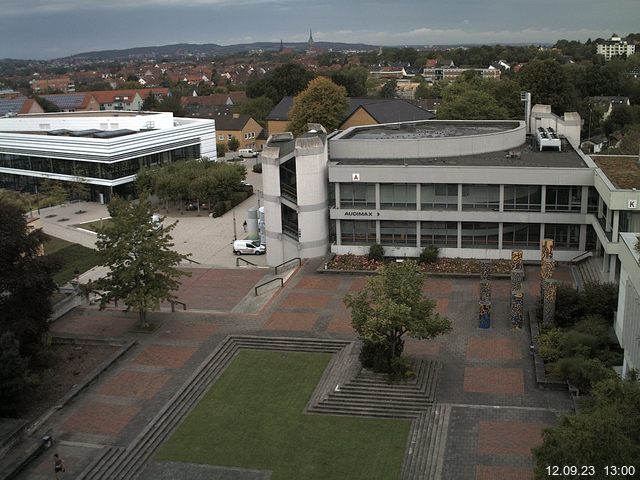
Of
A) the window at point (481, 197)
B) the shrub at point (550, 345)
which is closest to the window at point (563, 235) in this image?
the window at point (481, 197)

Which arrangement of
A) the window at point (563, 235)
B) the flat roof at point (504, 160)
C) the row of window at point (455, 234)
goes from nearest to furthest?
1. the window at point (563, 235)
2. the row of window at point (455, 234)
3. the flat roof at point (504, 160)

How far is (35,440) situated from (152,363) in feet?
21.0

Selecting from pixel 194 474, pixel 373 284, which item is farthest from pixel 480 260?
pixel 194 474

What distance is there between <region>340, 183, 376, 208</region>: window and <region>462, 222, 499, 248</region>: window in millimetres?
5582

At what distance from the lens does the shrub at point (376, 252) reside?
40656mm

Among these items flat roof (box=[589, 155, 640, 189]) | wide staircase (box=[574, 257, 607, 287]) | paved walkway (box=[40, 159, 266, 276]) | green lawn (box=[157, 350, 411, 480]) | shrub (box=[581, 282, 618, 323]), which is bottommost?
green lawn (box=[157, 350, 411, 480])

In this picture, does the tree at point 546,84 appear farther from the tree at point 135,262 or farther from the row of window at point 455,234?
the tree at point 135,262

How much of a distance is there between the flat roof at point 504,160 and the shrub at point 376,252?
5441mm

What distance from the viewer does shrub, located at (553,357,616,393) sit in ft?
76.9

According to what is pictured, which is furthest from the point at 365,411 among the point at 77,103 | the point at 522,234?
the point at 77,103

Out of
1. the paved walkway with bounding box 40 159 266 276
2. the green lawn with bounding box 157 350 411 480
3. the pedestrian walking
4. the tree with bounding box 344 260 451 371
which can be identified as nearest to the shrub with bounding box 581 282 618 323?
the tree with bounding box 344 260 451 371

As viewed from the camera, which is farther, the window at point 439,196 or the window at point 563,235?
the window at point 439,196

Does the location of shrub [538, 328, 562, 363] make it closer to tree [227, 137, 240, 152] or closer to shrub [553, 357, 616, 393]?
shrub [553, 357, 616, 393]

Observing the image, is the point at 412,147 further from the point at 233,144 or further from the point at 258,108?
the point at 258,108
